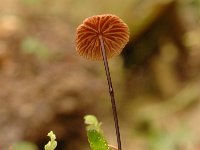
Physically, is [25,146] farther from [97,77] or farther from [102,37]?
[102,37]

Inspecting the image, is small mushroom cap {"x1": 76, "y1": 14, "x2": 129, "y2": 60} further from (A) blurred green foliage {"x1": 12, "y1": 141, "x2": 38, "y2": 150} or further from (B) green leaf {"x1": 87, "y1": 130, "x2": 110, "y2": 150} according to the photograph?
(A) blurred green foliage {"x1": 12, "y1": 141, "x2": 38, "y2": 150}

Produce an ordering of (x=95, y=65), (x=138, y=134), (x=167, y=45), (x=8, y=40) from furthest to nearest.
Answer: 1. (x=167, y=45)
2. (x=8, y=40)
3. (x=95, y=65)
4. (x=138, y=134)

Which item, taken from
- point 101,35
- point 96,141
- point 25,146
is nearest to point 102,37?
point 101,35

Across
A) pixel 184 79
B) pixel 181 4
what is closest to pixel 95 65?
pixel 184 79

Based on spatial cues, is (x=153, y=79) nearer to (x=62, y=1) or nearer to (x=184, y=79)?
(x=184, y=79)

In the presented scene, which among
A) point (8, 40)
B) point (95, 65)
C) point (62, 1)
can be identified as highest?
point (62, 1)

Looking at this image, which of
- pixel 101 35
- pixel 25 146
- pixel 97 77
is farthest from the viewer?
pixel 97 77
